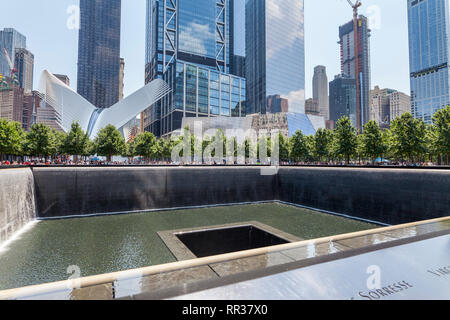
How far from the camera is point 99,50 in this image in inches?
6841

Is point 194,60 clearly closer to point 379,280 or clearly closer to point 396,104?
point 379,280

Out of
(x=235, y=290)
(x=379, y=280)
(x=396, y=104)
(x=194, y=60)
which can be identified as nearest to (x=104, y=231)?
(x=235, y=290)

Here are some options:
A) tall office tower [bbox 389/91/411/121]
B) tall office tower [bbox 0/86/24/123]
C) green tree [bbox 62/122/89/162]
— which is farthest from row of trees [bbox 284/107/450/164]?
tall office tower [bbox 389/91/411/121]

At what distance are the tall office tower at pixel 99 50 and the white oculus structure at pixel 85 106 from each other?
129190mm

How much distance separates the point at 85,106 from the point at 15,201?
5513cm

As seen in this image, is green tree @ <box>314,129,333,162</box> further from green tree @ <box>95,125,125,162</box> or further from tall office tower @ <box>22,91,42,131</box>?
tall office tower @ <box>22,91,42,131</box>

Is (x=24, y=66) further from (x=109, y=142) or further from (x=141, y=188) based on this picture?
(x=141, y=188)

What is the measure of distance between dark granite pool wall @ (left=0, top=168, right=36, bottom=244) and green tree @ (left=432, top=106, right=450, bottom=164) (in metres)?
38.4

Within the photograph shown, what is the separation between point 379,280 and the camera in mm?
3389

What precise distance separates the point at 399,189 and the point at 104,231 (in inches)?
674

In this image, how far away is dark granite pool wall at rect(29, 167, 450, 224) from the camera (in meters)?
14.2

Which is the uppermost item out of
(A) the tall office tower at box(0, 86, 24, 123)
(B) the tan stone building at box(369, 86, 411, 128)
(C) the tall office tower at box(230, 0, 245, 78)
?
(C) the tall office tower at box(230, 0, 245, 78)

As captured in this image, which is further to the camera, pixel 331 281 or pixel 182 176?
pixel 182 176

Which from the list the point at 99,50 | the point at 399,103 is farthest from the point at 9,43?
the point at 399,103
